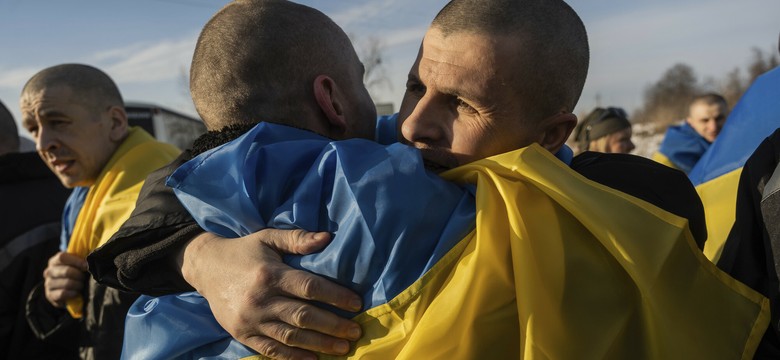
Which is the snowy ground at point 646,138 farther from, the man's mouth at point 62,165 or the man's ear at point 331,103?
the man's ear at point 331,103

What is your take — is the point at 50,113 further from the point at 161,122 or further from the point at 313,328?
the point at 161,122

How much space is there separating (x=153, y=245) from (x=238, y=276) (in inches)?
13.8

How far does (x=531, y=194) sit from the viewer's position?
141 cm

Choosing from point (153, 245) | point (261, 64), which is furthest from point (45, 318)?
point (261, 64)

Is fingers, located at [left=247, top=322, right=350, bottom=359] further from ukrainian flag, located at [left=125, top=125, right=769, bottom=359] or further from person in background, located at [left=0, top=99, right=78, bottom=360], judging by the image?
person in background, located at [left=0, top=99, right=78, bottom=360]

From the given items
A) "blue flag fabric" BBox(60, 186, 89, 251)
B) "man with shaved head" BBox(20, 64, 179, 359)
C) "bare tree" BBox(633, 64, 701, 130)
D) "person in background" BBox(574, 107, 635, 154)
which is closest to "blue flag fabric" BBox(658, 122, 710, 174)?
"person in background" BBox(574, 107, 635, 154)

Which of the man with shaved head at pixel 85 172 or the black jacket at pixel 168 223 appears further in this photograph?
the man with shaved head at pixel 85 172

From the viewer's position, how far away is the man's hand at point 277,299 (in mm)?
1401

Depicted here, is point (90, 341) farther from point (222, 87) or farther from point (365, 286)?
point (365, 286)

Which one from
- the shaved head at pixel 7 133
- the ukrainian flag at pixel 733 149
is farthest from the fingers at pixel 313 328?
the shaved head at pixel 7 133

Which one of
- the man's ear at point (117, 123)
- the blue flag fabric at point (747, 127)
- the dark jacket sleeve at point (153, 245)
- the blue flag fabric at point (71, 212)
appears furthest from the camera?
the man's ear at point (117, 123)

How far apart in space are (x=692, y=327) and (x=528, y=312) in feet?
1.17

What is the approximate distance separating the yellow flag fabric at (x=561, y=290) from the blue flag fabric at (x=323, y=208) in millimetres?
64

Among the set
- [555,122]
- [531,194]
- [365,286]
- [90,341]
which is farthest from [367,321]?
[90,341]
